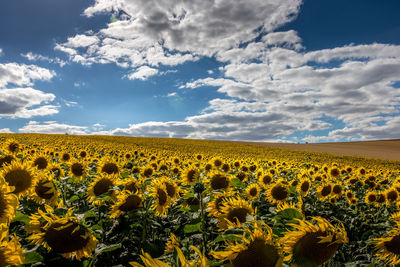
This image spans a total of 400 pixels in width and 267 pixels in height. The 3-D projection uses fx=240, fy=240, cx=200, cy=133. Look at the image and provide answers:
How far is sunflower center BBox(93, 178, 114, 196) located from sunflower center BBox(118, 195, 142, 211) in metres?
0.91

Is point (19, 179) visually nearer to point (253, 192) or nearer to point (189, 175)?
point (189, 175)

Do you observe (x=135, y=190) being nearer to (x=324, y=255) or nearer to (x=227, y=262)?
(x=227, y=262)

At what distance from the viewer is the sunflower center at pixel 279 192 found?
464 centimetres

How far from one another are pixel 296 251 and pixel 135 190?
8.58 ft

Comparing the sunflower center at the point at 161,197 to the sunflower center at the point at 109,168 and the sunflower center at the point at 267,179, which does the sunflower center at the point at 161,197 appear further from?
the sunflower center at the point at 267,179

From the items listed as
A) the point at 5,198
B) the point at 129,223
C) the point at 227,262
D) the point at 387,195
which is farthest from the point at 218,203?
the point at 387,195

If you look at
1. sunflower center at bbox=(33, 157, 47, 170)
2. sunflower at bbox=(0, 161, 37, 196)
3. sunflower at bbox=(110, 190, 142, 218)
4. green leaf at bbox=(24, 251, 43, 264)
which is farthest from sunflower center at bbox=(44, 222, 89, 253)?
sunflower center at bbox=(33, 157, 47, 170)

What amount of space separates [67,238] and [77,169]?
367 cm

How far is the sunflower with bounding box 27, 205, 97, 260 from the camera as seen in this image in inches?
76.9

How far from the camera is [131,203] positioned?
116 inches

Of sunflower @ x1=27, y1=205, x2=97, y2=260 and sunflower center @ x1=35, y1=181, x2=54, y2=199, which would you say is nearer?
sunflower @ x1=27, y1=205, x2=97, y2=260

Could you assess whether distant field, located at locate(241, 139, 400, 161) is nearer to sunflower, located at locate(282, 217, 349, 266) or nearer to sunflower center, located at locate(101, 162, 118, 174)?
sunflower center, located at locate(101, 162, 118, 174)

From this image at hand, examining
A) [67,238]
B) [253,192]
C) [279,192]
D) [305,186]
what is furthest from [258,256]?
[305,186]

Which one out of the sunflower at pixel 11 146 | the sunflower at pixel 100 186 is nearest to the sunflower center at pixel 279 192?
the sunflower at pixel 100 186
